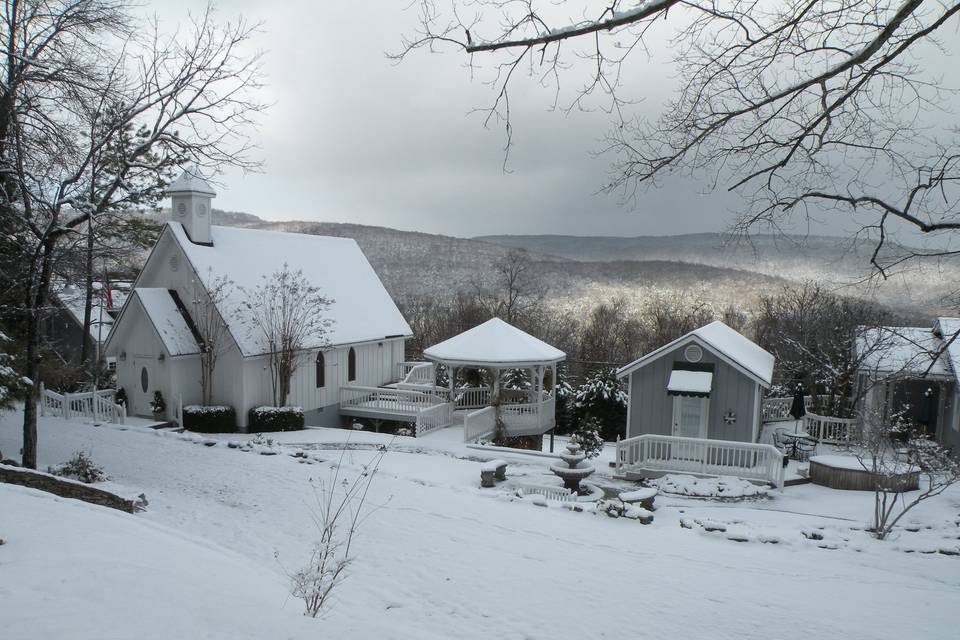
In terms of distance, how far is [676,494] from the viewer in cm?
1431

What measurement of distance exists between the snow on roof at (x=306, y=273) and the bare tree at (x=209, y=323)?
24cm

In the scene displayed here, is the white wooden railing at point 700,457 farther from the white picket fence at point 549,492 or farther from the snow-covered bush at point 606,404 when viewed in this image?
the snow-covered bush at point 606,404

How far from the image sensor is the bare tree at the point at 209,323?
1956 centimetres

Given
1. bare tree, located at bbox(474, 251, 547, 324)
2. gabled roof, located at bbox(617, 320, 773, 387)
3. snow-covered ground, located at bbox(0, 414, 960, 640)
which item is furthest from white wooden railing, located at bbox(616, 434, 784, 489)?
bare tree, located at bbox(474, 251, 547, 324)

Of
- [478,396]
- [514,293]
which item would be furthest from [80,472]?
[514,293]

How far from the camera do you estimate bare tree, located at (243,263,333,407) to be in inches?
792

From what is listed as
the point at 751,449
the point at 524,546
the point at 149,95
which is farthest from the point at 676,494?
the point at 149,95

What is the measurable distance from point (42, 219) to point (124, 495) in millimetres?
7165

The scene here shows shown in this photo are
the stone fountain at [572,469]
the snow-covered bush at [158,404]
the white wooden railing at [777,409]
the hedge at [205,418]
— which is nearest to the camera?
the stone fountain at [572,469]

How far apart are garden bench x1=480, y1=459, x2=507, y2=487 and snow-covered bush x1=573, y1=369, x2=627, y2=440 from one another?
33.5 feet

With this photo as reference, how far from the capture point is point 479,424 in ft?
63.9

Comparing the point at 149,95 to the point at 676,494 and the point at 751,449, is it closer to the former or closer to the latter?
the point at 676,494

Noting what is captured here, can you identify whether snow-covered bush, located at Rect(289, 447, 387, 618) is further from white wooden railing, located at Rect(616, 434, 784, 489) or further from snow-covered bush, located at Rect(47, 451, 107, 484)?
white wooden railing, located at Rect(616, 434, 784, 489)

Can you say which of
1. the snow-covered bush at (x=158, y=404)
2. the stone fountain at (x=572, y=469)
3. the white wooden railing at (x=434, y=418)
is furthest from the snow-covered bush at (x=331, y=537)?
the snow-covered bush at (x=158, y=404)
